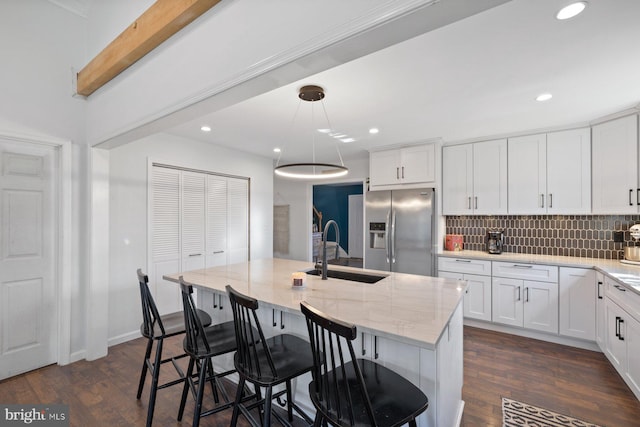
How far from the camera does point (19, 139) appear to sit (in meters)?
2.52

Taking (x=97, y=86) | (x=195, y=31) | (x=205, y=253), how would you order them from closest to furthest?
1. (x=195, y=31)
2. (x=97, y=86)
3. (x=205, y=253)

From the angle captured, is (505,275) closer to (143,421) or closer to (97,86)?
(143,421)

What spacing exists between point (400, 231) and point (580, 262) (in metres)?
1.96

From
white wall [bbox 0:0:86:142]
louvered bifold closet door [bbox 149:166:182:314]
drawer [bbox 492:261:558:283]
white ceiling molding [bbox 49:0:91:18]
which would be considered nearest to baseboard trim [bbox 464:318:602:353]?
drawer [bbox 492:261:558:283]

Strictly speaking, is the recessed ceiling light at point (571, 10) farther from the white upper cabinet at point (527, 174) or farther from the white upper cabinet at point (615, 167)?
the white upper cabinet at point (527, 174)

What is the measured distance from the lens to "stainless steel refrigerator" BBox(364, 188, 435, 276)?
3947mm

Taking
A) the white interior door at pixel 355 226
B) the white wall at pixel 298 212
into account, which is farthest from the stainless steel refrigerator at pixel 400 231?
the white interior door at pixel 355 226

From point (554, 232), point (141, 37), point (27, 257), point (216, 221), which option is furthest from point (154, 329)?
point (554, 232)

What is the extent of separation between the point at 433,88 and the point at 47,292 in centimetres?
→ 390

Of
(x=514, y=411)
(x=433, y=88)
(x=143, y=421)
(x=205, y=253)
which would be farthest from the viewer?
(x=205, y=253)

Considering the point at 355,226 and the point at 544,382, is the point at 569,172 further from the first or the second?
the point at 355,226

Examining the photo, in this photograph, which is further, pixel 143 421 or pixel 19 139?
pixel 19 139

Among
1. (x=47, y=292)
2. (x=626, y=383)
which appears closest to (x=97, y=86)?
(x=47, y=292)

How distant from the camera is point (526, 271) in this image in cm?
337
